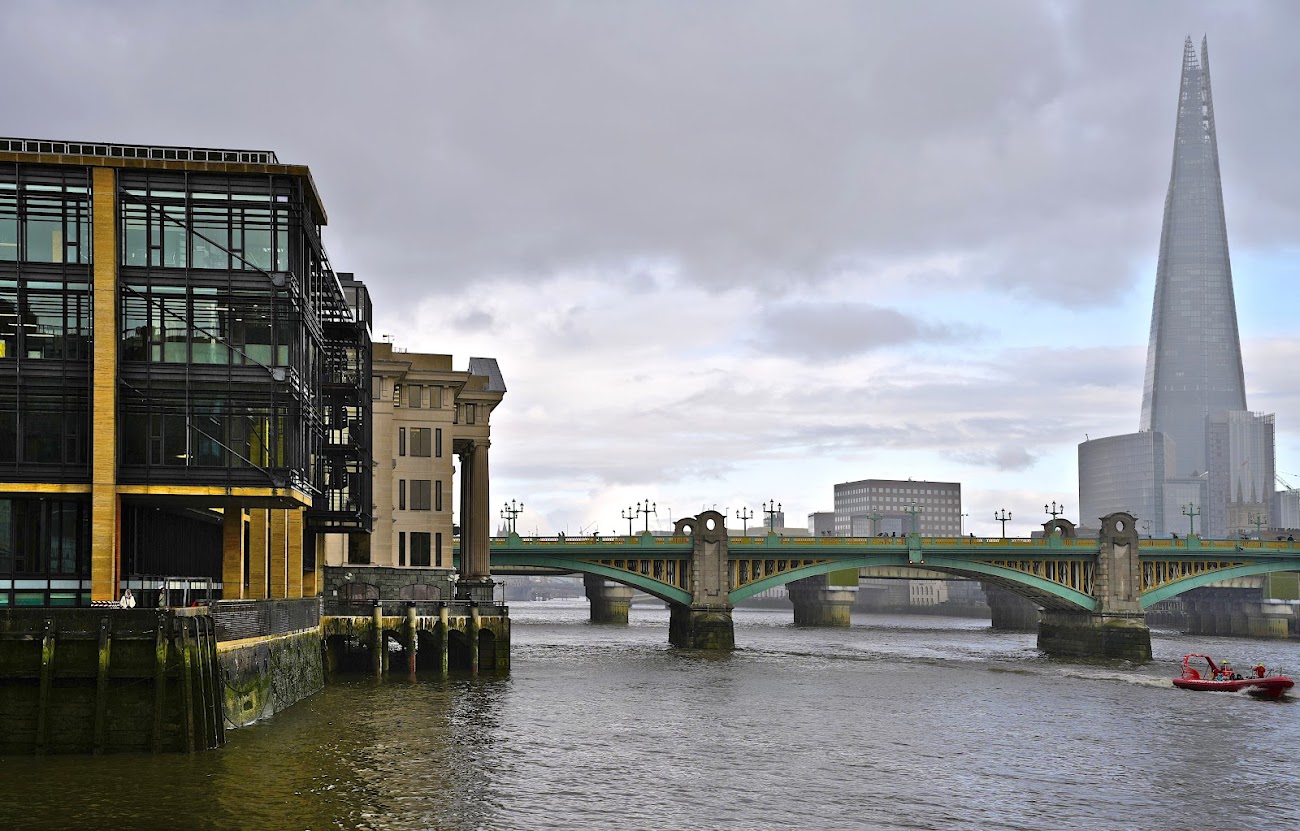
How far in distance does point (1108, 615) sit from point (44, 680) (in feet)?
325

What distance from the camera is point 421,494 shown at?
108 metres

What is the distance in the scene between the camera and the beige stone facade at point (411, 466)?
341 feet

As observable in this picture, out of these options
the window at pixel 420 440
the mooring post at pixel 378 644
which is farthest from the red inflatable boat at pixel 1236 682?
the window at pixel 420 440

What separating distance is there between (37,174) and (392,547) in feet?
171

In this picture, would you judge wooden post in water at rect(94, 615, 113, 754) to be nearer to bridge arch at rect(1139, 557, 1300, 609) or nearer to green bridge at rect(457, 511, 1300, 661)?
green bridge at rect(457, 511, 1300, 661)

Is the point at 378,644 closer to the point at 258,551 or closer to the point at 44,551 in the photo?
the point at 258,551

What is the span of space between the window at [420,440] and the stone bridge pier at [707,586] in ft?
79.5

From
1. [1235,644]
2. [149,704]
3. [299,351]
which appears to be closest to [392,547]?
[299,351]

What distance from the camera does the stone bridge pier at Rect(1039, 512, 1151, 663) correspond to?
4702 inches

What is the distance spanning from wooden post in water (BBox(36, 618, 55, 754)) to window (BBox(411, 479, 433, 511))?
63010mm

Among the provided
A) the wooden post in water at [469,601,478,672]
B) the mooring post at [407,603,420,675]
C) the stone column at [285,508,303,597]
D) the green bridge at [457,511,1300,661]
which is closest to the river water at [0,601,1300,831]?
the mooring post at [407,603,420,675]

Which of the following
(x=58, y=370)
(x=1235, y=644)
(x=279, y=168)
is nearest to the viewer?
(x=58, y=370)

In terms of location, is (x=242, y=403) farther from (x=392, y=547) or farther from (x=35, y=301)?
(x=392, y=547)

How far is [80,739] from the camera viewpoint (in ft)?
146
